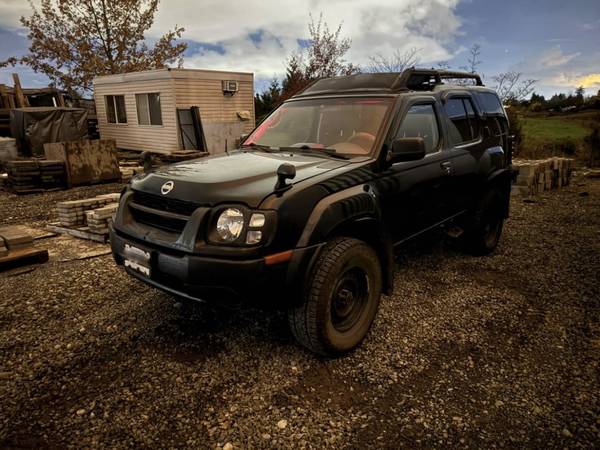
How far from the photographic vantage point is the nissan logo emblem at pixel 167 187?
2648mm

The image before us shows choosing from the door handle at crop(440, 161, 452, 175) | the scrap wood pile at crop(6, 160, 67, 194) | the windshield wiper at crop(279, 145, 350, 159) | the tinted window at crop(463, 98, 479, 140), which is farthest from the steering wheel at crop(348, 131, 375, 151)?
the scrap wood pile at crop(6, 160, 67, 194)

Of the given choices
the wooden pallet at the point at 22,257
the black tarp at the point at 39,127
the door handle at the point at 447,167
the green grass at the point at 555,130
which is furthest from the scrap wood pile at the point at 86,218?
the green grass at the point at 555,130

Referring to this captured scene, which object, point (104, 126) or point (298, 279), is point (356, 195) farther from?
point (104, 126)

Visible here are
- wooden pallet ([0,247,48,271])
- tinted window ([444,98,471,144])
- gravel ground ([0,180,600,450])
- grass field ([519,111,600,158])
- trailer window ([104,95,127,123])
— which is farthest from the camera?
trailer window ([104,95,127,123])

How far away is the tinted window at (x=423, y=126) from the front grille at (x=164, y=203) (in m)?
1.88

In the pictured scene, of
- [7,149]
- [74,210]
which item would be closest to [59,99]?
[7,149]

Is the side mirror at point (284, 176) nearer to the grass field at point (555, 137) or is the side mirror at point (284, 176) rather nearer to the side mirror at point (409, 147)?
the side mirror at point (409, 147)

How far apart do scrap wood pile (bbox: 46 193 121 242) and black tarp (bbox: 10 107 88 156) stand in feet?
34.0

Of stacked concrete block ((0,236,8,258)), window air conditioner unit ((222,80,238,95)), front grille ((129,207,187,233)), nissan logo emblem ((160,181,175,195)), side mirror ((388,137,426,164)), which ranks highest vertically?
window air conditioner unit ((222,80,238,95))

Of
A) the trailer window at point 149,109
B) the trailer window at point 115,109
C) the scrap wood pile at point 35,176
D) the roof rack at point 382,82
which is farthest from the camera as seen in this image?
the trailer window at point 115,109

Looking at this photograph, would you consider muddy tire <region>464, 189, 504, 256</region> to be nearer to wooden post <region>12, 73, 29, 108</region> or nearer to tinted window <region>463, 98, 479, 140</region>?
tinted window <region>463, 98, 479, 140</region>

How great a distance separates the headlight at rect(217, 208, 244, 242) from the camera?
7.81ft

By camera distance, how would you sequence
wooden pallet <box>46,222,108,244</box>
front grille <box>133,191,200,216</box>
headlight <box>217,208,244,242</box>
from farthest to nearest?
wooden pallet <box>46,222,108,244</box> → front grille <box>133,191,200,216</box> → headlight <box>217,208,244,242</box>

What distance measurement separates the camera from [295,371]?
9.11 feet
